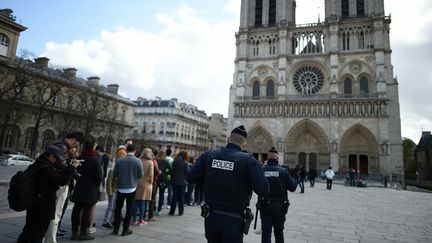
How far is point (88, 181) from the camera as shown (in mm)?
4457

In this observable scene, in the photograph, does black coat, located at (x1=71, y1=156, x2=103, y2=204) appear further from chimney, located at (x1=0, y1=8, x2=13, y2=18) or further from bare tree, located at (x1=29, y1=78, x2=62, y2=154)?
chimney, located at (x1=0, y1=8, x2=13, y2=18)

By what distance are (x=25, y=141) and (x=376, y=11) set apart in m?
42.1

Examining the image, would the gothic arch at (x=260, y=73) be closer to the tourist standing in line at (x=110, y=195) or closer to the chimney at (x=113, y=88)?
the chimney at (x=113, y=88)

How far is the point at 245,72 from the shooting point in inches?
1395

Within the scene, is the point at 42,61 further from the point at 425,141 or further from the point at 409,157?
the point at 409,157

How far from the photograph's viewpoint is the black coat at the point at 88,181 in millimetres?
4399

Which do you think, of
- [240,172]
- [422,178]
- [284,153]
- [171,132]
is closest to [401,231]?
[240,172]

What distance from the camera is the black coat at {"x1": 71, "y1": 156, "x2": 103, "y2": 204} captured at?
4.40 meters

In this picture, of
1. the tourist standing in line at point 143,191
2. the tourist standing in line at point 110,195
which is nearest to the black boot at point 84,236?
the tourist standing in line at point 110,195

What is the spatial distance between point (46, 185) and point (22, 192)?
25 cm

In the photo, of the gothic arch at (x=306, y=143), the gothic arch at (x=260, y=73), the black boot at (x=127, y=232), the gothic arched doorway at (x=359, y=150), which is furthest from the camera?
the gothic arch at (x=260, y=73)

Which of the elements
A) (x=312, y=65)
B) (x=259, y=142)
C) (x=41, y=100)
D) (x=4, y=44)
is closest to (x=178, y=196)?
(x=41, y=100)

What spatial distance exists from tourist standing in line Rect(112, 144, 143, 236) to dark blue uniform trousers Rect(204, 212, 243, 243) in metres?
2.66

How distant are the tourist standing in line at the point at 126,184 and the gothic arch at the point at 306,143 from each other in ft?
93.5
